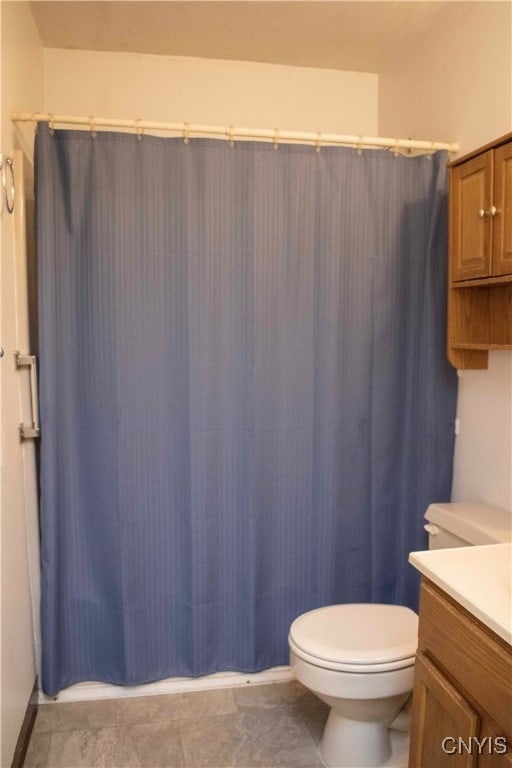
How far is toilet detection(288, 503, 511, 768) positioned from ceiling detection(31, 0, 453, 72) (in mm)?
1780

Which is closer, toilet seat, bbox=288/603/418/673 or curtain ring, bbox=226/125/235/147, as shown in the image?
toilet seat, bbox=288/603/418/673

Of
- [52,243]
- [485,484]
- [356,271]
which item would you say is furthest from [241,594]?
[52,243]

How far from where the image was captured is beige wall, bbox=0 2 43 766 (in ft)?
5.32

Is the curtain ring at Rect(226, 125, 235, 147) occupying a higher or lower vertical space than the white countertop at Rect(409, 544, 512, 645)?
higher

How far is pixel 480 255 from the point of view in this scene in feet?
5.62

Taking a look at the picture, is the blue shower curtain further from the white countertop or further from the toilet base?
the white countertop

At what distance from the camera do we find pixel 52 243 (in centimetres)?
188

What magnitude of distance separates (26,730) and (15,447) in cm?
91

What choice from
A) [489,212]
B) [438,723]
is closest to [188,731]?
[438,723]

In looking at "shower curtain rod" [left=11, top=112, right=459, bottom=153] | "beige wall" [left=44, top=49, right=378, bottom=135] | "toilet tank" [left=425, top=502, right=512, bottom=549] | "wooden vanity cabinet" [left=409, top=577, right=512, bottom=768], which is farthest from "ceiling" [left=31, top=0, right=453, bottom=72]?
"wooden vanity cabinet" [left=409, top=577, right=512, bottom=768]

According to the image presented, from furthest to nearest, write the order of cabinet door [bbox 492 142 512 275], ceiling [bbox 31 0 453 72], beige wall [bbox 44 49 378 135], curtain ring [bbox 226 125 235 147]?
beige wall [bbox 44 49 378 135] → ceiling [bbox 31 0 453 72] → curtain ring [bbox 226 125 235 147] → cabinet door [bbox 492 142 512 275]

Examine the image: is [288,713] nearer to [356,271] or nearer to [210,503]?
[210,503]

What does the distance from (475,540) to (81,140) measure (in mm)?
1749

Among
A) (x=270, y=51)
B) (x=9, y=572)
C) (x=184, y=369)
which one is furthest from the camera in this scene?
(x=270, y=51)
